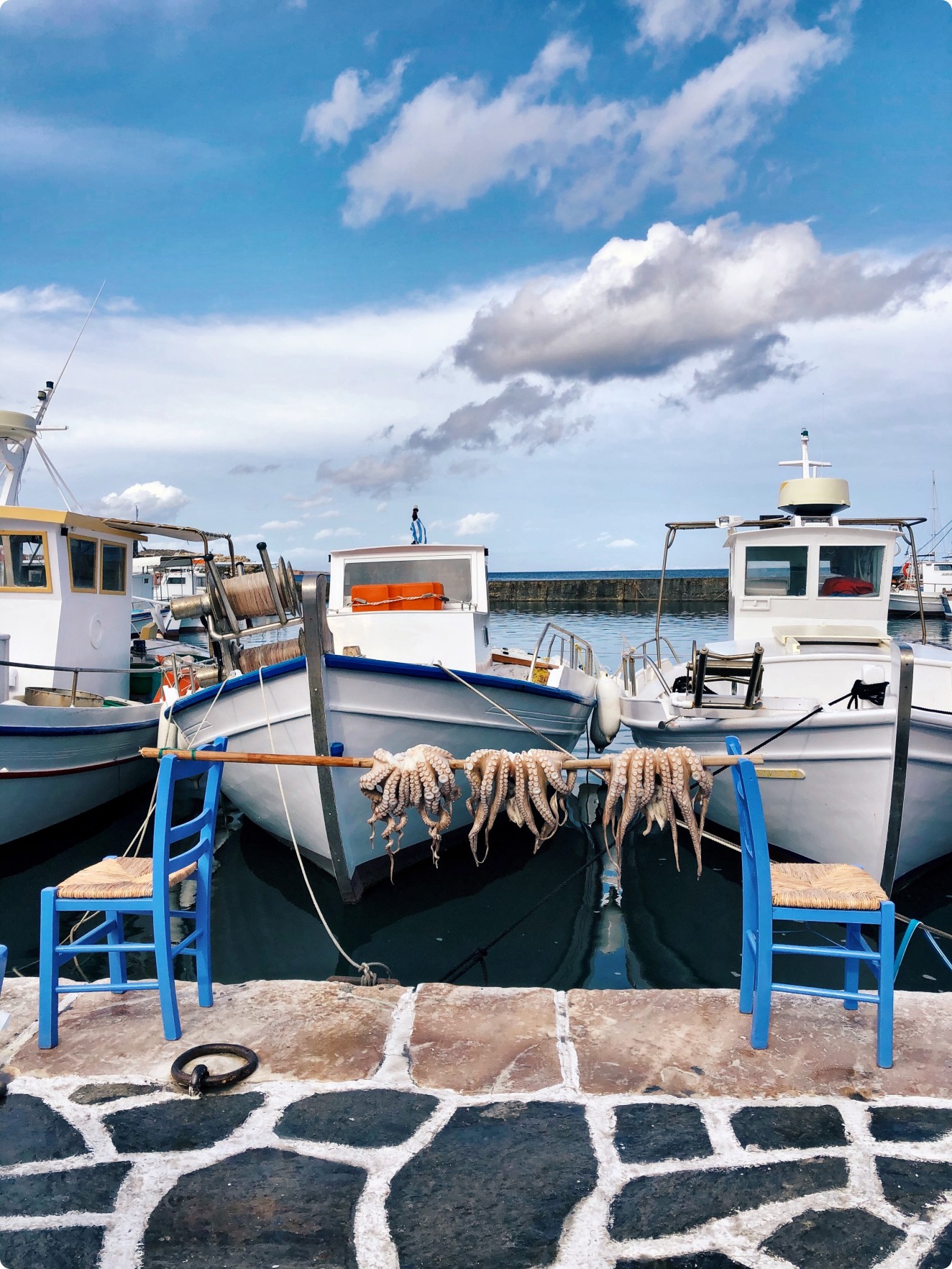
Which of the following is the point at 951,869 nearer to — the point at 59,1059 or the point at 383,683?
the point at 383,683

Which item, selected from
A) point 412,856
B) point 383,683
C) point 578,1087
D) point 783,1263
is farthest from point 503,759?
point 412,856

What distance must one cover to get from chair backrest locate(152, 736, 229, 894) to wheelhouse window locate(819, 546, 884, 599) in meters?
8.41

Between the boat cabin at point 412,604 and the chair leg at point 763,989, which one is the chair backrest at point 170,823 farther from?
the boat cabin at point 412,604

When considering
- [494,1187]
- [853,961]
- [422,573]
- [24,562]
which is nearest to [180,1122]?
[494,1187]

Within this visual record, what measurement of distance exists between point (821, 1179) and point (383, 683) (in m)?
5.00

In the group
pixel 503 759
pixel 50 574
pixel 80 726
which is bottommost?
pixel 80 726

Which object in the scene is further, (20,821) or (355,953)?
(20,821)

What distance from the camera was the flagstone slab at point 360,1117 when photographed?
3.07m

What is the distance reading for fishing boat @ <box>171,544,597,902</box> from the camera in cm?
707

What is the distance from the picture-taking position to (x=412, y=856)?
318 inches

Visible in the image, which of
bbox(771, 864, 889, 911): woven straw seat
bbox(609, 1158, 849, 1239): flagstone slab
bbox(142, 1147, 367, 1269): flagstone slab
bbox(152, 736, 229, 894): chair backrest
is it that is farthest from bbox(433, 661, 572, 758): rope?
bbox(142, 1147, 367, 1269): flagstone slab

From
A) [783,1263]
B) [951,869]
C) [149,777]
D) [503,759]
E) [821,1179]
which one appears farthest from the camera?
[149,777]

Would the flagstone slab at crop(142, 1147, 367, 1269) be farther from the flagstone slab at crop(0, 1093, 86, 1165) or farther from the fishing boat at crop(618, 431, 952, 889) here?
the fishing boat at crop(618, 431, 952, 889)

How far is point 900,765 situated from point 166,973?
539 cm
